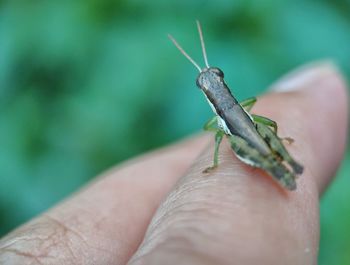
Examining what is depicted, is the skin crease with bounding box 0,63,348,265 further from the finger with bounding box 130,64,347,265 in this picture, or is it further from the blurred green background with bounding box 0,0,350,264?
the blurred green background with bounding box 0,0,350,264

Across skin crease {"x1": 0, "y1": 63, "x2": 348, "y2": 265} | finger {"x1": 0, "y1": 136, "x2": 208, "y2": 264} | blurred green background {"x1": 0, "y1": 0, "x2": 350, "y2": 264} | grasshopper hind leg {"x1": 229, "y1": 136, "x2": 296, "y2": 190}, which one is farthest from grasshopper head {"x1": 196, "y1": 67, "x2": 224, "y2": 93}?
blurred green background {"x1": 0, "y1": 0, "x2": 350, "y2": 264}

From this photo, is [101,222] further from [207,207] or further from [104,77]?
[104,77]

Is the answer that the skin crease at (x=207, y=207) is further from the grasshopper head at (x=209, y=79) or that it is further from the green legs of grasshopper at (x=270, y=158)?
the grasshopper head at (x=209, y=79)

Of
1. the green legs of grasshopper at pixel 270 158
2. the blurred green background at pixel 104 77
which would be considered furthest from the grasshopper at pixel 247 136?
the blurred green background at pixel 104 77

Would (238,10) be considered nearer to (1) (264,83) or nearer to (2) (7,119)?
(1) (264,83)

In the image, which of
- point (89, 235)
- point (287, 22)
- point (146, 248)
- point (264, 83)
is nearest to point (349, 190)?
point (264, 83)
